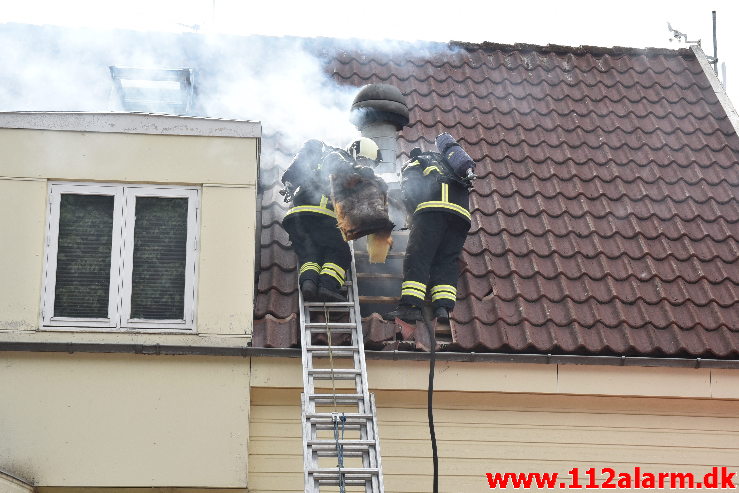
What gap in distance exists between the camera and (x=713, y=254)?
8.06 meters

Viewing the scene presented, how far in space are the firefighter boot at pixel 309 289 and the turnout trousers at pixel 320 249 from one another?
0.02m

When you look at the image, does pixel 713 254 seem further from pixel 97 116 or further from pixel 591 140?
pixel 97 116

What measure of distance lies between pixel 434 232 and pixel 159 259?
183 cm

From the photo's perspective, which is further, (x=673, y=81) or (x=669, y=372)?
(x=673, y=81)

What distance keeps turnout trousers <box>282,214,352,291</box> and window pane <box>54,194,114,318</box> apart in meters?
1.24

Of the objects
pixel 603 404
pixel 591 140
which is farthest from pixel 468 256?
pixel 591 140

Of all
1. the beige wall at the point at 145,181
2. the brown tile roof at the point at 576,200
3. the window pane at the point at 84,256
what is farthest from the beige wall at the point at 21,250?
the brown tile roof at the point at 576,200

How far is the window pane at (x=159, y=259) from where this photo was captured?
6.79m

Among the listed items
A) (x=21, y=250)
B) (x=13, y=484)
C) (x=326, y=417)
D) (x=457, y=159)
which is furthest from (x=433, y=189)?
(x=13, y=484)

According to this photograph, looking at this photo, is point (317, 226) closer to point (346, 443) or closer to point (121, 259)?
point (121, 259)

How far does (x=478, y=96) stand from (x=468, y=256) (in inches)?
101

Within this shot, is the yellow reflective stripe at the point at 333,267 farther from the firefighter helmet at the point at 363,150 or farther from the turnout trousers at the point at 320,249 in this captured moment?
the firefighter helmet at the point at 363,150

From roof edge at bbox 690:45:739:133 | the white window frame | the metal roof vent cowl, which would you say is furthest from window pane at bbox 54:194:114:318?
roof edge at bbox 690:45:739:133

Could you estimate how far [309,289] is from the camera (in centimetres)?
682
